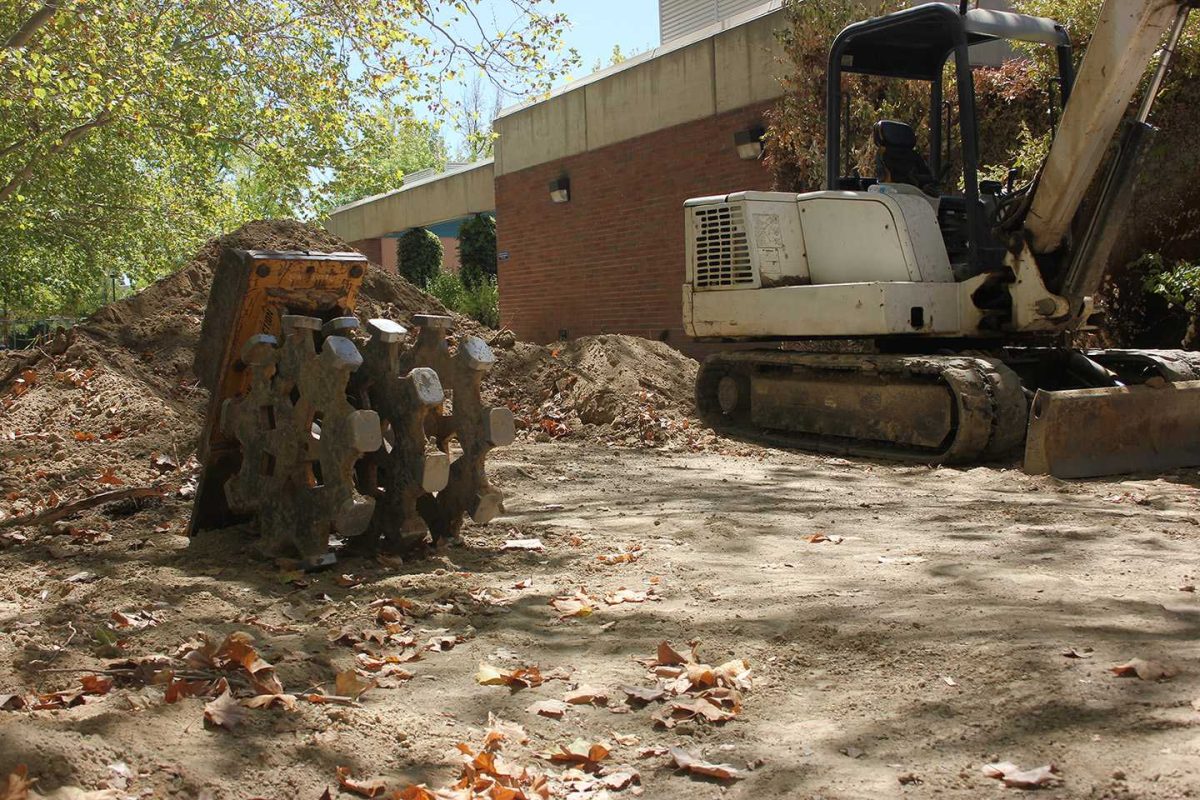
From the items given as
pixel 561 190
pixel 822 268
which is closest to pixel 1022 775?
pixel 822 268

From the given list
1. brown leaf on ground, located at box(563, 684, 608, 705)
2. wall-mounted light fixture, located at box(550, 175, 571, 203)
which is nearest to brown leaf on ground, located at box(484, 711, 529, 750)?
brown leaf on ground, located at box(563, 684, 608, 705)

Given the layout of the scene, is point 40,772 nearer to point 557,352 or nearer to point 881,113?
point 557,352

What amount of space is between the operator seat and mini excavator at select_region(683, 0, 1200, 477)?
2 centimetres

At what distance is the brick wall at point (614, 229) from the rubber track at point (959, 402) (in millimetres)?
5712

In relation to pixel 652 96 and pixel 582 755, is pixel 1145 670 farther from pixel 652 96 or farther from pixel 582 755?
pixel 652 96

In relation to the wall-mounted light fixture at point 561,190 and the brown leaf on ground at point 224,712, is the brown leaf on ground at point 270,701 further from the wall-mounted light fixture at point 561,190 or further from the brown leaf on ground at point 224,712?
the wall-mounted light fixture at point 561,190

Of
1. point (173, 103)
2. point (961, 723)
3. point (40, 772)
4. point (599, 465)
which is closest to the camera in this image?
point (40, 772)

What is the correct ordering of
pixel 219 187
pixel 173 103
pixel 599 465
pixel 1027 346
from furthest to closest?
pixel 219 187
pixel 173 103
pixel 1027 346
pixel 599 465

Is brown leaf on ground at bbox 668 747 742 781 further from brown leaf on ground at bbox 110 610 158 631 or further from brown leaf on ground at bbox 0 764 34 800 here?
brown leaf on ground at bbox 110 610 158 631

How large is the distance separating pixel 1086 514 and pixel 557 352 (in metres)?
7.17

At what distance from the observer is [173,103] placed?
15.1m

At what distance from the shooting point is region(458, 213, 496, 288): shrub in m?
25.2

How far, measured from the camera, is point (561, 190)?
59.7ft

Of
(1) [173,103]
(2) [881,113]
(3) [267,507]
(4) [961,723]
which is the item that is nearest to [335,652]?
Answer: (3) [267,507]
